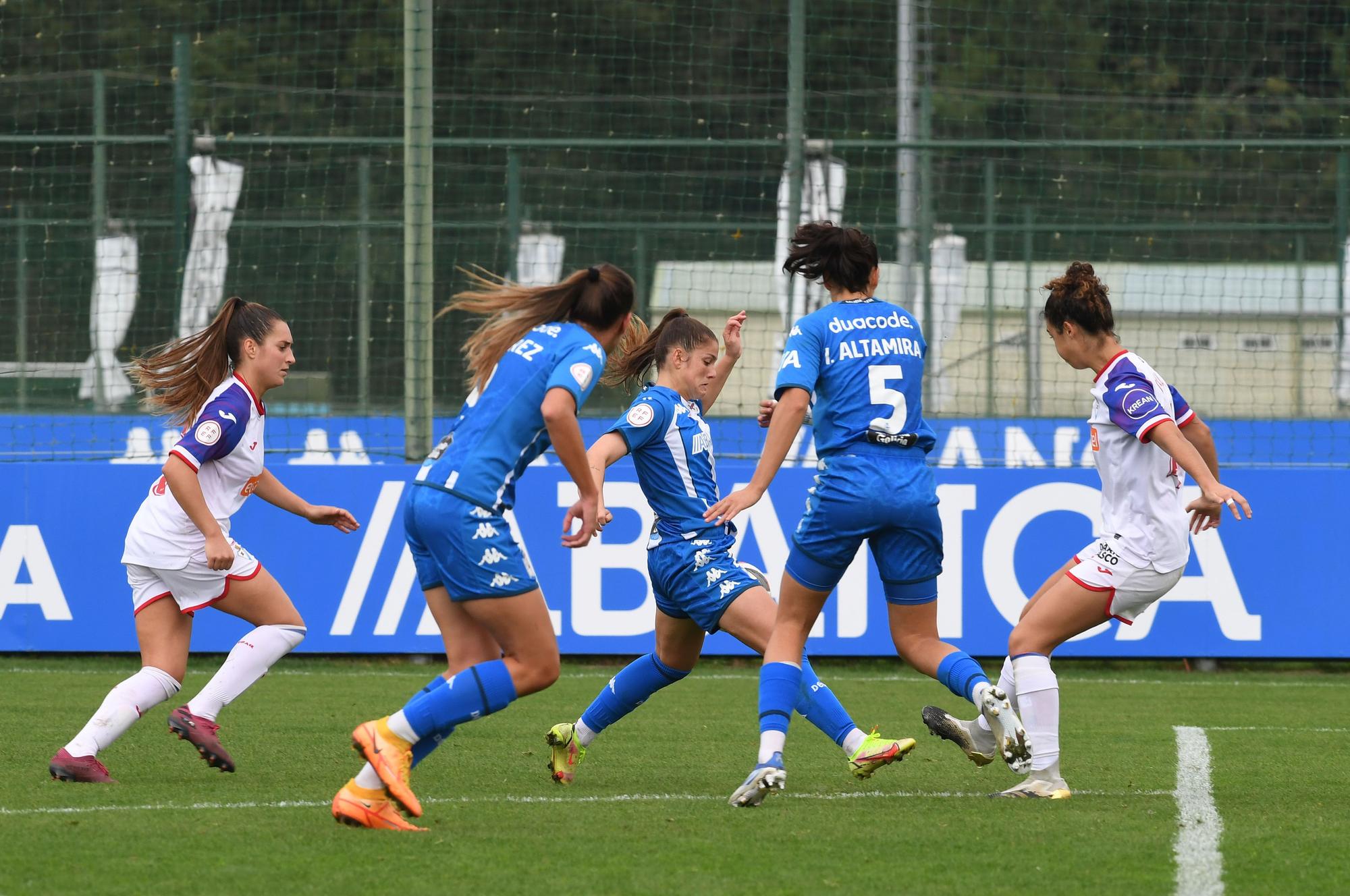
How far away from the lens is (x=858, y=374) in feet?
18.5

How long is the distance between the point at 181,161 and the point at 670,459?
7954 mm

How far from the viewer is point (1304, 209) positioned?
18.4 metres

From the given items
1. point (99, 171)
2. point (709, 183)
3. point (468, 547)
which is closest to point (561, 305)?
point (468, 547)

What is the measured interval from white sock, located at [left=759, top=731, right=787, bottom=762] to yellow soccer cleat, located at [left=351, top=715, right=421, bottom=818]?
3.92 ft

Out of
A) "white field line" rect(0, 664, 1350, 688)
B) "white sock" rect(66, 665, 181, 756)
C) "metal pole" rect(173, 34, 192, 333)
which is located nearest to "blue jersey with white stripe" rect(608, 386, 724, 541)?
"white sock" rect(66, 665, 181, 756)

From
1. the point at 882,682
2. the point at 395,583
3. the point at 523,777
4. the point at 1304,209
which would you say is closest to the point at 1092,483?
the point at 882,682

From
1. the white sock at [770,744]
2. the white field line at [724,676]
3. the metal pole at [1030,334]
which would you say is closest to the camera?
the white sock at [770,744]

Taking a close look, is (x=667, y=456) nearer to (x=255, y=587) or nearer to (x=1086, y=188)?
(x=255, y=587)

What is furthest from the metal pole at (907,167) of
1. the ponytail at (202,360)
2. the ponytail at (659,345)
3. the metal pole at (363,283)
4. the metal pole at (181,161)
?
the ponytail at (202,360)

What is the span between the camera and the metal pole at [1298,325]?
14.3 m

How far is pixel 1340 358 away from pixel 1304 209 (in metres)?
5.32

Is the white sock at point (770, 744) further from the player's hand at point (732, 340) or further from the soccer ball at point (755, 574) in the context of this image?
the player's hand at point (732, 340)

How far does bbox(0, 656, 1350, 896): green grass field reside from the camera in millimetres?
4438

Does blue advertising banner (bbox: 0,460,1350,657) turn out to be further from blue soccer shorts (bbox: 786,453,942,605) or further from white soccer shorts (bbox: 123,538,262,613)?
blue soccer shorts (bbox: 786,453,942,605)
